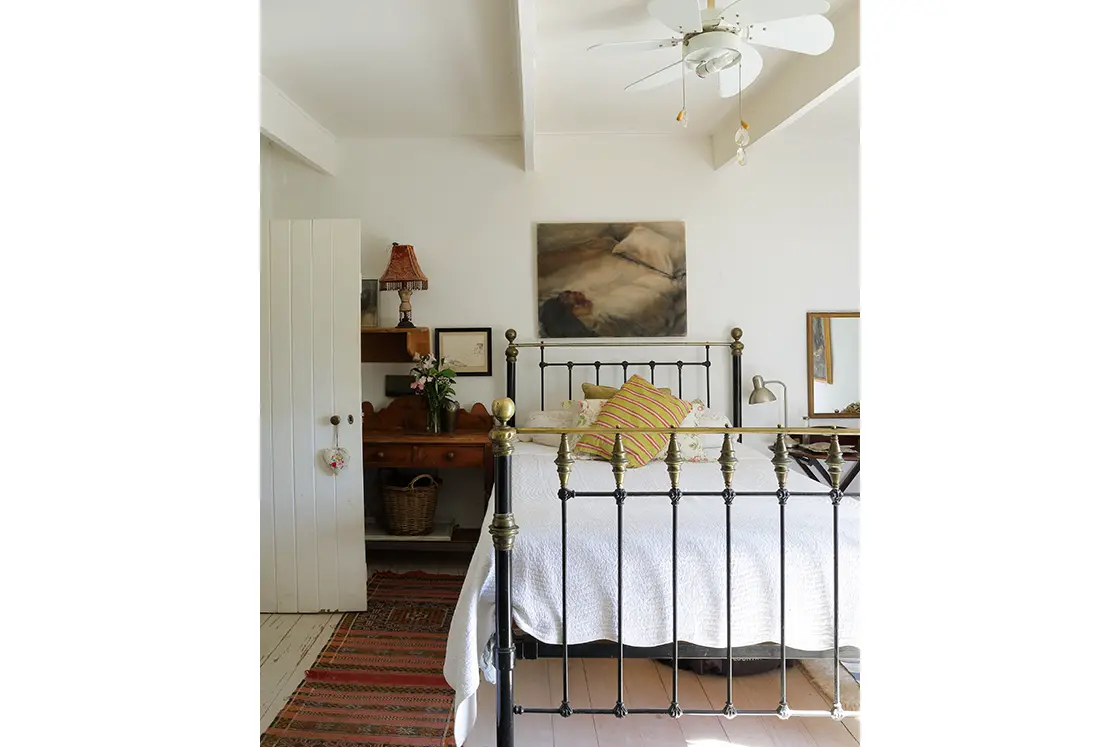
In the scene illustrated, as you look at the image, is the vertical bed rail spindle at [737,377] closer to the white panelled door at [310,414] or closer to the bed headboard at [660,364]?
the bed headboard at [660,364]

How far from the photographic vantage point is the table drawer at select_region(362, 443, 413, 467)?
11.6ft

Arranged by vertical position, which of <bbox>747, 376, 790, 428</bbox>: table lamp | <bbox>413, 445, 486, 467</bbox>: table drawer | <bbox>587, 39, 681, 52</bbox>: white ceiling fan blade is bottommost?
<bbox>413, 445, 486, 467</bbox>: table drawer

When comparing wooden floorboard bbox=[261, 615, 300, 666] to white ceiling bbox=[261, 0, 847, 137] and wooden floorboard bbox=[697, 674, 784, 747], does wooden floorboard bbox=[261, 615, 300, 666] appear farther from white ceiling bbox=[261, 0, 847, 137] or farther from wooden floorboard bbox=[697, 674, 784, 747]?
white ceiling bbox=[261, 0, 847, 137]

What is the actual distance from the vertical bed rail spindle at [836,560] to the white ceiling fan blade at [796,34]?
1.25 meters

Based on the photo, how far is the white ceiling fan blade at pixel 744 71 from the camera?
2.26 m

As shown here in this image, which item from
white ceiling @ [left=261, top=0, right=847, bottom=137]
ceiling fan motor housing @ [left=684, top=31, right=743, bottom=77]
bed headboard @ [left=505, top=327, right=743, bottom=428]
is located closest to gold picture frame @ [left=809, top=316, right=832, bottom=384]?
bed headboard @ [left=505, top=327, right=743, bottom=428]

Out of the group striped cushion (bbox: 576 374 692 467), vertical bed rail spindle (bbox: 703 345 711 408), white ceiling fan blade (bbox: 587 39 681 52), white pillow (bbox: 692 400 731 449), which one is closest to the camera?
white ceiling fan blade (bbox: 587 39 681 52)

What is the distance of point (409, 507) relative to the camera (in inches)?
144

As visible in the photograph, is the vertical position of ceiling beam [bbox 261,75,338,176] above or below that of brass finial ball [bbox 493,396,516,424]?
above

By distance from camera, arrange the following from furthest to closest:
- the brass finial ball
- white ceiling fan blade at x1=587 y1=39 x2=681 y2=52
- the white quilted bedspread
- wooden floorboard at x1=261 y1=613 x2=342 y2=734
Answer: wooden floorboard at x1=261 y1=613 x2=342 y2=734 < white ceiling fan blade at x1=587 y1=39 x2=681 y2=52 < the white quilted bedspread < the brass finial ball

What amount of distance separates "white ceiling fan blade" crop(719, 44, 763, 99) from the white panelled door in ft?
5.41
